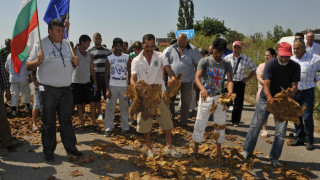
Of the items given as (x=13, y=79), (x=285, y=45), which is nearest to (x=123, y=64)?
(x=285, y=45)

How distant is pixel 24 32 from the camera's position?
4.66 m

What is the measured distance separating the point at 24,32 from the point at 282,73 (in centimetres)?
→ 453

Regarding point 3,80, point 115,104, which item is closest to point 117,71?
point 115,104

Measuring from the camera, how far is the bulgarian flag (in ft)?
15.2

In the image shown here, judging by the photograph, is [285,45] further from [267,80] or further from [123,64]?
[123,64]

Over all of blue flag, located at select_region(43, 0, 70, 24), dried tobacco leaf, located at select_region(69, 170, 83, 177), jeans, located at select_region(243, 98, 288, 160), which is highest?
blue flag, located at select_region(43, 0, 70, 24)

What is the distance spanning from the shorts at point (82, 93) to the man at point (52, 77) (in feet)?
5.16

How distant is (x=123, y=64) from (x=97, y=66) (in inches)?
48.8

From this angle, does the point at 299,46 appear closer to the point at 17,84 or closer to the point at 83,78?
the point at 83,78

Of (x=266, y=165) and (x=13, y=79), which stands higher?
(x=13, y=79)

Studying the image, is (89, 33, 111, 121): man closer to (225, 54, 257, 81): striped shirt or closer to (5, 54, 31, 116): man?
(5, 54, 31, 116): man

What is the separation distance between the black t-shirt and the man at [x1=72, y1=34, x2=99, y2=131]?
13.1 feet

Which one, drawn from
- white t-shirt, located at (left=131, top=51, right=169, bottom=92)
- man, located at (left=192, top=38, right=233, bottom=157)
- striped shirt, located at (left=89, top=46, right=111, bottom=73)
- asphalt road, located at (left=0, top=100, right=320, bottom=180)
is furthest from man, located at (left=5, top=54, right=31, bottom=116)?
man, located at (left=192, top=38, right=233, bottom=157)

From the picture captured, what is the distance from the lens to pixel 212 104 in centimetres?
473
